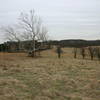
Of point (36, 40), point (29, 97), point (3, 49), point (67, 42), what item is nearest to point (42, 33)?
point (36, 40)

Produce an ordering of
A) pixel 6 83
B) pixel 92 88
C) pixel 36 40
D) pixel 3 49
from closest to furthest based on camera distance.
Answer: pixel 92 88
pixel 6 83
pixel 36 40
pixel 3 49

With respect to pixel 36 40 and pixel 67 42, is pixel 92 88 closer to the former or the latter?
pixel 36 40

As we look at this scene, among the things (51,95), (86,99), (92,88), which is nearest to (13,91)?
(51,95)

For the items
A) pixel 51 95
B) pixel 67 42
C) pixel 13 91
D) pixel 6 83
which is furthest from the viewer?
pixel 67 42

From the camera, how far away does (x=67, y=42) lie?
148 ft

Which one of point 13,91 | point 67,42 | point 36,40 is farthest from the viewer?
point 67,42

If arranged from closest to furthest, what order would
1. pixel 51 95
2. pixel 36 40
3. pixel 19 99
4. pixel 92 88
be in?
pixel 19 99, pixel 51 95, pixel 92 88, pixel 36 40

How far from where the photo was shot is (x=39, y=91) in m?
4.89

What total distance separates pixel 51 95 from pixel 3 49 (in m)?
27.6

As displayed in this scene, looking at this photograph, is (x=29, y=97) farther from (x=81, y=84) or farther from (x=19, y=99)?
(x=81, y=84)

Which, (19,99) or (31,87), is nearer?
(19,99)

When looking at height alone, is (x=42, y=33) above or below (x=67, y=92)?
above

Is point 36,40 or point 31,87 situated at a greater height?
point 36,40

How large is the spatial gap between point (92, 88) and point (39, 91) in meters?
1.64
